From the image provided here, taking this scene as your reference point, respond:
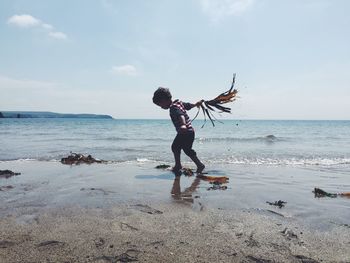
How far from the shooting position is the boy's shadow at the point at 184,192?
4.87m

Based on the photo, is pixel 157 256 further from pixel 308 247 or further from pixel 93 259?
pixel 308 247

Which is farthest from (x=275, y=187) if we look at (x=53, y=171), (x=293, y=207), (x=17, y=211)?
(x=53, y=171)

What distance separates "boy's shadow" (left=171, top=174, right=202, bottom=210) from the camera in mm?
4871

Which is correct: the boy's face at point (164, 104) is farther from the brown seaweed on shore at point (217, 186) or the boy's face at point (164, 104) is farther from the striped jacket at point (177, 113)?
the brown seaweed on shore at point (217, 186)

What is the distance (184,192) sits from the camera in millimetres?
5488

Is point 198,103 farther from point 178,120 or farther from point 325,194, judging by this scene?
point 325,194

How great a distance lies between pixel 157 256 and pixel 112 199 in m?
2.20

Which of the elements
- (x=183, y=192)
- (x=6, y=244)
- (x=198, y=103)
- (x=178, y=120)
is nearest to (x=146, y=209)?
(x=183, y=192)

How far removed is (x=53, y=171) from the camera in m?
7.81

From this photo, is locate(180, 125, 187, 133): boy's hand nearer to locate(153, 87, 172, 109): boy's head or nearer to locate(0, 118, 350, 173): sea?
locate(153, 87, 172, 109): boy's head

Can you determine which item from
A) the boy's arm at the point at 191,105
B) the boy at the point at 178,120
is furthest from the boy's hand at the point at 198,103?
the boy at the point at 178,120

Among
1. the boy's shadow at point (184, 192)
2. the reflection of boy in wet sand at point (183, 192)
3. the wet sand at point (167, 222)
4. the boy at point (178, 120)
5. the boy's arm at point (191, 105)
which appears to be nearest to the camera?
the wet sand at point (167, 222)

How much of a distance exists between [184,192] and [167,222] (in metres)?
1.79

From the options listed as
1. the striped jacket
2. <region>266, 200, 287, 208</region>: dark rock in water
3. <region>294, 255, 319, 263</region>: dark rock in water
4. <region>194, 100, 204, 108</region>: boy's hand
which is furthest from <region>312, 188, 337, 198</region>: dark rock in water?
<region>194, 100, 204, 108</region>: boy's hand
